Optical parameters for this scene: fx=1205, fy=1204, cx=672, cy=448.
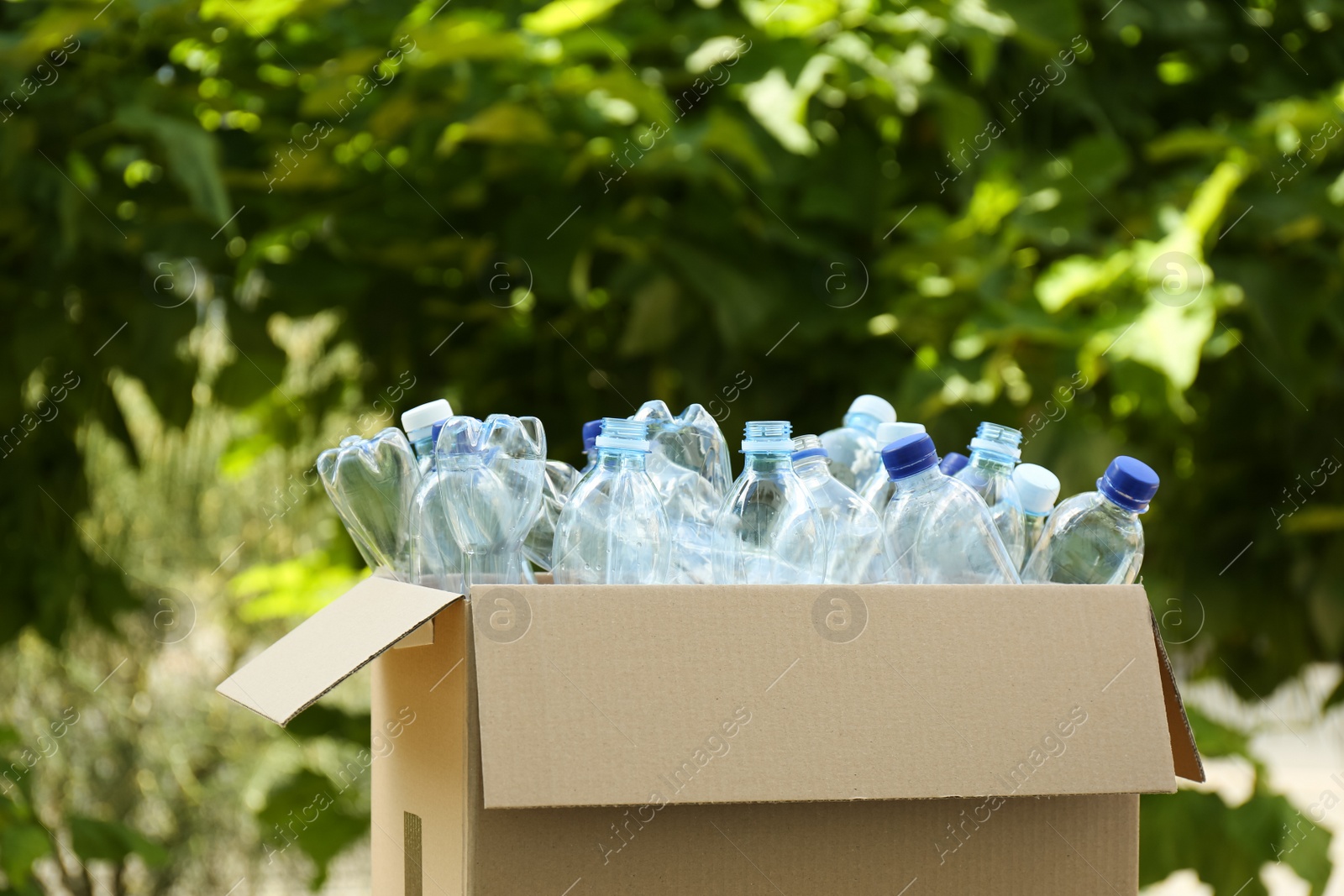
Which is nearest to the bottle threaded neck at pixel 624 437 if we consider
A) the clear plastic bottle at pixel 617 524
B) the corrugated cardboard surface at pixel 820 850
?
the clear plastic bottle at pixel 617 524

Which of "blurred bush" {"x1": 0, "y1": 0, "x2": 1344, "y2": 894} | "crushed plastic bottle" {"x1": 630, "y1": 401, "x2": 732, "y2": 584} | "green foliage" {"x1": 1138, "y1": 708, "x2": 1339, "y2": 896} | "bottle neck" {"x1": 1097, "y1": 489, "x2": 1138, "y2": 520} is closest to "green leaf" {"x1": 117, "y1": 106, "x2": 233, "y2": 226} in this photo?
"blurred bush" {"x1": 0, "y1": 0, "x2": 1344, "y2": 894}

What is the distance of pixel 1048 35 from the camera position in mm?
1404

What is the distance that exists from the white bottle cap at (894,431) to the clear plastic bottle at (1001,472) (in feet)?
0.15

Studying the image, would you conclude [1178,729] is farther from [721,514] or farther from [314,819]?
[314,819]

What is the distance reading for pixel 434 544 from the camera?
0.81 m

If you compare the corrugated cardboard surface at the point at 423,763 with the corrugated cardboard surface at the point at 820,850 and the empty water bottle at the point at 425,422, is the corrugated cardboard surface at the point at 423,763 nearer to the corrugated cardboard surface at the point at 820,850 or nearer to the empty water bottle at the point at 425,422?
the corrugated cardboard surface at the point at 820,850

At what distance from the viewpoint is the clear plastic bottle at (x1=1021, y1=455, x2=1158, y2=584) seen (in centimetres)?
87

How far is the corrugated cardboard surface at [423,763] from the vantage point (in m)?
0.70

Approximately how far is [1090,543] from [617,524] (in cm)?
35

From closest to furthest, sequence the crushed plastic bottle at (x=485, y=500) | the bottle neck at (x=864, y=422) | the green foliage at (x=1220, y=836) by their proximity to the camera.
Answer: the crushed plastic bottle at (x=485, y=500) → the bottle neck at (x=864, y=422) → the green foliage at (x=1220, y=836)

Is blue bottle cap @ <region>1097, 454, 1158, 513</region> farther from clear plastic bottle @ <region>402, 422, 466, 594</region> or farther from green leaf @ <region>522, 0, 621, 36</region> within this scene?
green leaf @ <region>522, 0, 621, 36</region>

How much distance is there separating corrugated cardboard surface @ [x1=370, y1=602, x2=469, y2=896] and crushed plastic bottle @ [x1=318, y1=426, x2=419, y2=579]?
78 millimetres

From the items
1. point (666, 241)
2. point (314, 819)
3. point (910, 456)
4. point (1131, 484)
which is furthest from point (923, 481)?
point (314, 819)

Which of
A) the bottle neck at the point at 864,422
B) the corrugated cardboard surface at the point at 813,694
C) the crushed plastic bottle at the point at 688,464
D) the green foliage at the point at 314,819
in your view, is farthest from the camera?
the green foliage at the point at 314,819
